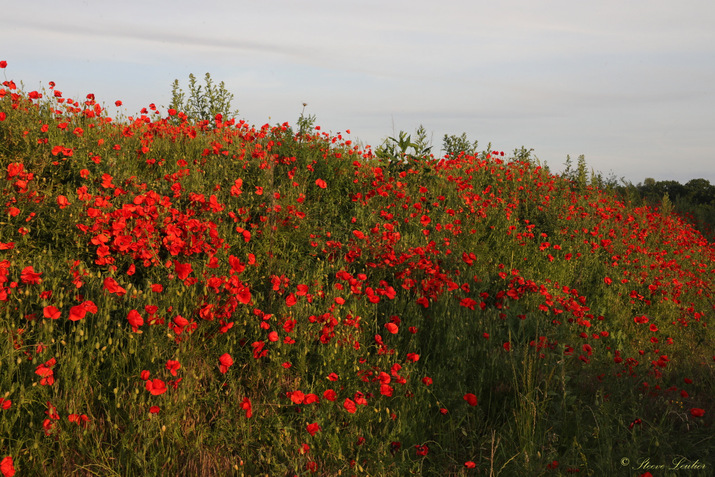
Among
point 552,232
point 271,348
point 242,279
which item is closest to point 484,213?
point 552,232

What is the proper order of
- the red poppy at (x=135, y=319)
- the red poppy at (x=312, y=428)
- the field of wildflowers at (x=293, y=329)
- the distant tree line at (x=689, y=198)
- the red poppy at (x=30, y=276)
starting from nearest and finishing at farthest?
1. the red poppy at (x=312, y=428)
2. the field of wildflowers at (x=293, y=329)
3. the red poppy at (x=135, y=319)
4. the red poppy at (x=30, y=276)
5. the distant tree line at (x=689, y=198)

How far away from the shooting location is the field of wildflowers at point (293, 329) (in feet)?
8.20

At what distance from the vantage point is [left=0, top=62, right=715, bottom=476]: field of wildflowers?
8.20 ft

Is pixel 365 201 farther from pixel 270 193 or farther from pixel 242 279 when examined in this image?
pixel 242 279

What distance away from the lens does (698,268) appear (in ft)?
27.2

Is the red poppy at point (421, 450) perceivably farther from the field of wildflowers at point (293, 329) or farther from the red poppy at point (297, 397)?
the red poppy at point (297, 397)

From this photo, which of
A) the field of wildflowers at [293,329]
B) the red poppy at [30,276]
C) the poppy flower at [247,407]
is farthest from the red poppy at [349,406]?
the red poppy at [30,276]

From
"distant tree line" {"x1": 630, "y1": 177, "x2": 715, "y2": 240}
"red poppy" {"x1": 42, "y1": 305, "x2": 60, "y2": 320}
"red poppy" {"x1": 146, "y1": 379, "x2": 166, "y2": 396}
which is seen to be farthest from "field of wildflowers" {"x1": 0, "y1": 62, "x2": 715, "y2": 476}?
"distant tree line" {"x1": 630, "y1": 177, "x2": 715, "y2": 240}

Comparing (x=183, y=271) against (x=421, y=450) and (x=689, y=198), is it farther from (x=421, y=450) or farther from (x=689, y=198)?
(x=689, y=198)

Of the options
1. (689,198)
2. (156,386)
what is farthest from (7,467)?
(689,198)

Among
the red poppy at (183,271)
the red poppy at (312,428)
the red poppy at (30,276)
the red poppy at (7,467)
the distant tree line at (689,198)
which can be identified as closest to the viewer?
the red poppy at (7,467)

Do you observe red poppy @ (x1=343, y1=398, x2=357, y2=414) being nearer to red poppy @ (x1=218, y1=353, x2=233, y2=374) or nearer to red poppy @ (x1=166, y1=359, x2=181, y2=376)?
red poppy @ (x1=218, y1=353, x2=233, y2=374)

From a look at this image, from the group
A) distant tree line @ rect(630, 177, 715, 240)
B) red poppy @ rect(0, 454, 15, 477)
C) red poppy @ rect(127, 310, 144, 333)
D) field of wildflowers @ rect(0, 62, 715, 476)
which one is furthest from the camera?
distant tree line @ rect(630, 177, 715, 240)

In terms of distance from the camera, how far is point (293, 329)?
313 cm
